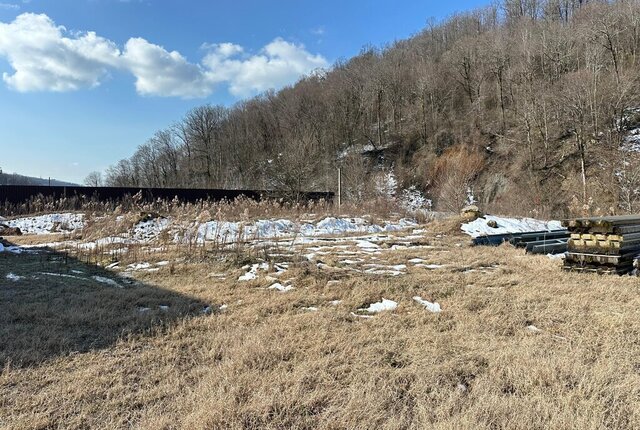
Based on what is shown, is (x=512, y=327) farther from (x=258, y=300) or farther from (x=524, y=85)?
(x=524, y=85)

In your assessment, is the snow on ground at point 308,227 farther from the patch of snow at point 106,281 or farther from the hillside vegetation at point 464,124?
the hillside vegetation at point 464,124

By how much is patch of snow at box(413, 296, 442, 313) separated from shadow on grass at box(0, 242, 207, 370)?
270cm

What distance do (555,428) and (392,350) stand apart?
138 centimetres

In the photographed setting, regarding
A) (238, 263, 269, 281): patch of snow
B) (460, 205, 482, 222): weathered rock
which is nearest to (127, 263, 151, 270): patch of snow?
(238, 263, 269, 281): patch of snow

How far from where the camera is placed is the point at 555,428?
7.19 feet

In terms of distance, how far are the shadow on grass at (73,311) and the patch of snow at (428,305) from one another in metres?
2.70

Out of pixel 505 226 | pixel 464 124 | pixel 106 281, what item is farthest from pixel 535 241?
pixel 464 124

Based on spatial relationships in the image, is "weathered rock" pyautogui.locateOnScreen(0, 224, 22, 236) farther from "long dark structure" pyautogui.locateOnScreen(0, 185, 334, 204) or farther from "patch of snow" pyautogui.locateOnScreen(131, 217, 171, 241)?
"patch of snow" pyautogui.locateOnScreen(131, 217, 171, 241)

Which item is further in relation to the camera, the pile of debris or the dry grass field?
the pile of debris

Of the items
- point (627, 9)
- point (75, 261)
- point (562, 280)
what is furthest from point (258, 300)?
point (627, 9)

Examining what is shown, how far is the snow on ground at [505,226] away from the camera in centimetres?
1230

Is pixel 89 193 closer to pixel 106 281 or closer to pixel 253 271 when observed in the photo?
pixel 106 281

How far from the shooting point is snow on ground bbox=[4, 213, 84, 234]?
1558 cm

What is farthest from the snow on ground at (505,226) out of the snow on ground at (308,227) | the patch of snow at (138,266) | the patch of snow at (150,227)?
the patch of snow at (150,227)
